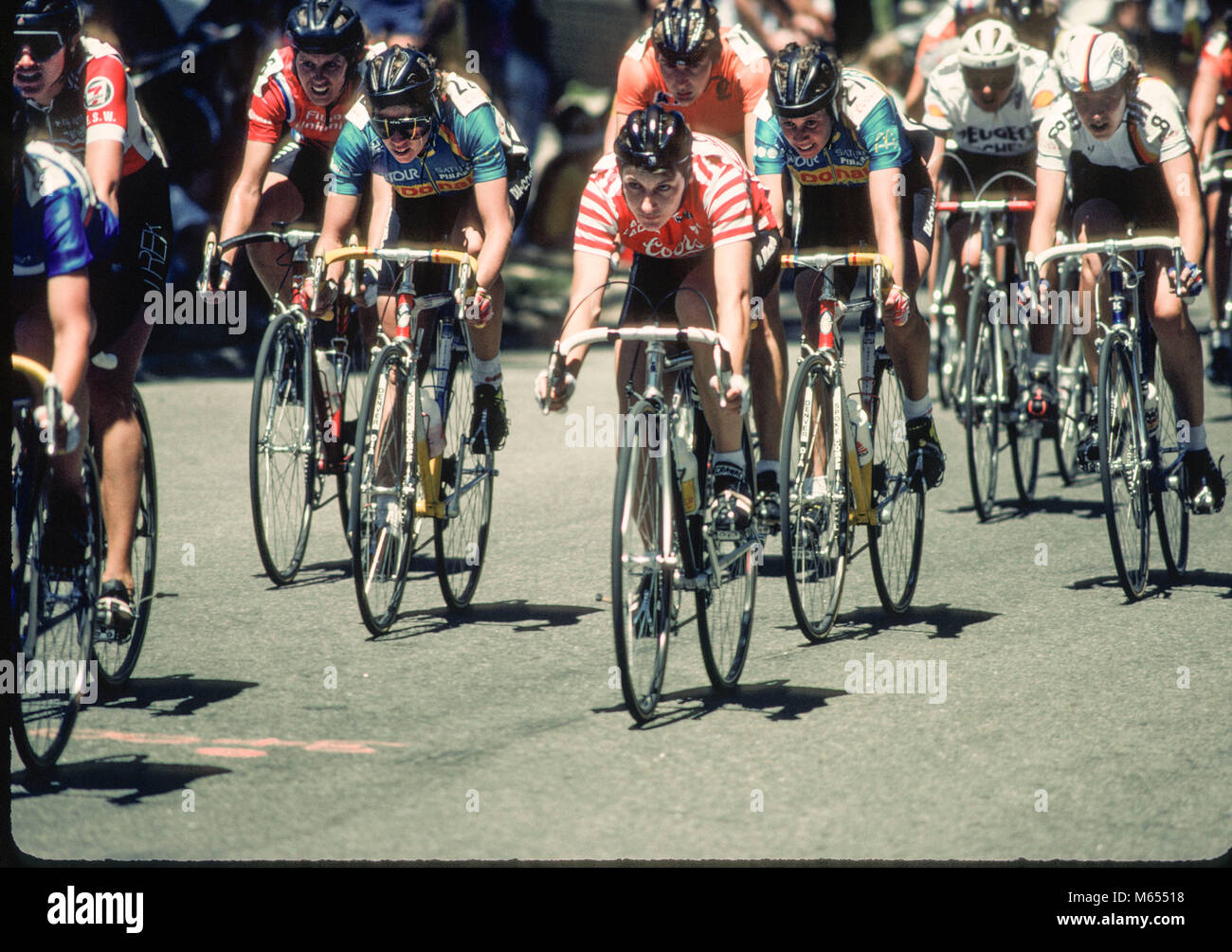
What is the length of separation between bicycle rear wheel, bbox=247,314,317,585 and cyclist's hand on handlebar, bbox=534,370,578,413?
1.99 metres

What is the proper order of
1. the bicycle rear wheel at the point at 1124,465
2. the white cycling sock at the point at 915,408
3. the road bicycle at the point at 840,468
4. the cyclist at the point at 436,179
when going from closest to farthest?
the road bicycle at the point at 840,468 → the cyclist at the point at 436,179 → the bicycle rear wheel at the point at 1124,465 → the white cycling sock at the point at 915,408

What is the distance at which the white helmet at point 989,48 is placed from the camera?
9.54 meters

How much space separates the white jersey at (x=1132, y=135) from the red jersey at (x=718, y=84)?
1591mm

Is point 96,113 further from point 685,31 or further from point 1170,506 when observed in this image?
point 1170,506

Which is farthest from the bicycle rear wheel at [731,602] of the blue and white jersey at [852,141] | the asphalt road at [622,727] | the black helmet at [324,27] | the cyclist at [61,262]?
the black helmet at [324,27]

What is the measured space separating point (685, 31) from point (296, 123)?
189 centimetres

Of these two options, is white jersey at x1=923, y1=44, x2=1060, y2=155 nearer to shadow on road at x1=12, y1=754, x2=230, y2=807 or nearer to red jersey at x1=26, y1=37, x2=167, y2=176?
red jersey at x1=26, y1=37, x2=167, y2=176

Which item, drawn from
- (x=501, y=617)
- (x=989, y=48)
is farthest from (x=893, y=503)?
(x=989, y=48)

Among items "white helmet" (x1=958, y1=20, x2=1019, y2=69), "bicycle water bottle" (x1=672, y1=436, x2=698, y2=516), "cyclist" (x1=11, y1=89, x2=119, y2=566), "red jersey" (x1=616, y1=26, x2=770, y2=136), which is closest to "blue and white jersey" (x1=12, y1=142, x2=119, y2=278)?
"cyclist" (x1=11, y1=89, x2=119, y2=566)

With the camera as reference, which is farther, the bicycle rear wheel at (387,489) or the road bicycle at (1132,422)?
the road bicycle at (1132,422)

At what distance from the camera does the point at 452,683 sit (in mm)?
5973

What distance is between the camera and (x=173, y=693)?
5.78 metres

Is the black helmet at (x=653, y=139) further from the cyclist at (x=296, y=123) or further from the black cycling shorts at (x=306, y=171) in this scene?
the black cycling shorts at (x=306, y=171)

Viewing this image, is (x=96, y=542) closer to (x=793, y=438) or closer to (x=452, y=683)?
(x=452, y=683)
